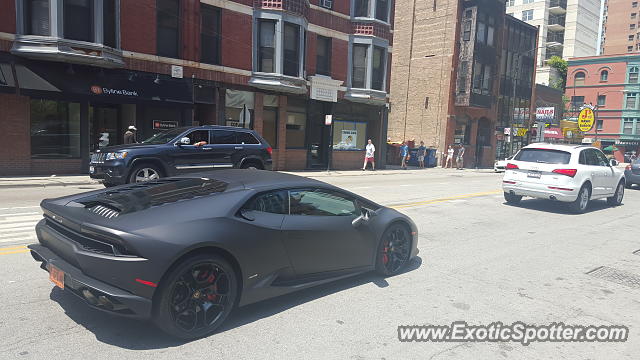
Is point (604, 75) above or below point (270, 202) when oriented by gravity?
above

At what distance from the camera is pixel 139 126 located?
18.6 meters

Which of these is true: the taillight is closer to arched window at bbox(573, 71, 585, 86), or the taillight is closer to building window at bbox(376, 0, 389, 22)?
building window at bbox(376, 0, 389, 22)

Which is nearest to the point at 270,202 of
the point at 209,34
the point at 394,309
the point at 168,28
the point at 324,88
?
the point at 394,309

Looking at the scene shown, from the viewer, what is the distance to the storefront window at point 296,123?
24141mm

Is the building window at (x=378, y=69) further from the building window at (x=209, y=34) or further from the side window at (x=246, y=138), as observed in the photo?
the side window at (x=246, y=138)

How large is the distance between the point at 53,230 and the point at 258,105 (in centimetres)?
1886

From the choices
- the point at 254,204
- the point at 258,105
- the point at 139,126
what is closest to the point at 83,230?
the point at 254,204

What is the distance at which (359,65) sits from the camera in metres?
26.8

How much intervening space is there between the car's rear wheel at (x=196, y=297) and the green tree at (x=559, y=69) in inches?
3055

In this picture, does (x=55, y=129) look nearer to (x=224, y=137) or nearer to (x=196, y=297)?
(x=224, y=137)

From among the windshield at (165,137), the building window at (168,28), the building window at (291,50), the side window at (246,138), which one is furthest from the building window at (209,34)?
the windshield at (165,137)

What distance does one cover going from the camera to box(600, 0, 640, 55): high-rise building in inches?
3383

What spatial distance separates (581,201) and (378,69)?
17.9 metres

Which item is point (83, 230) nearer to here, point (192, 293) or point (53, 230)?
point (53, 230)
